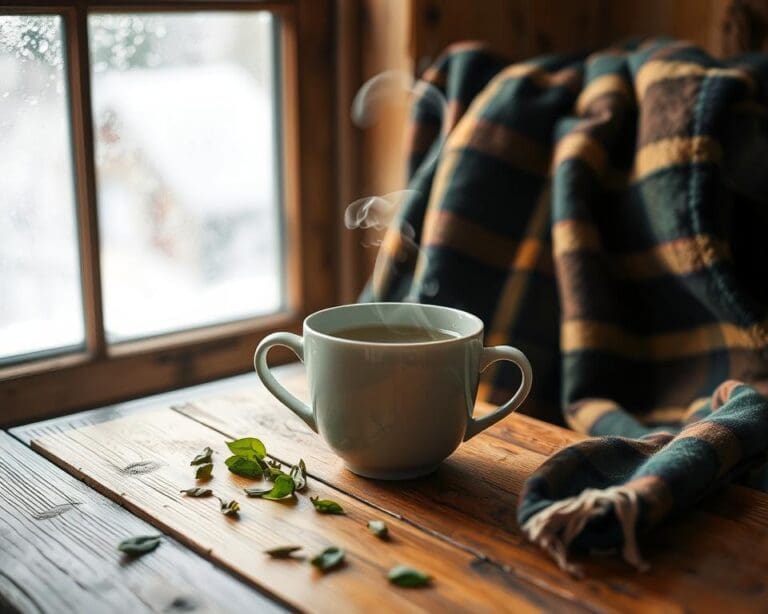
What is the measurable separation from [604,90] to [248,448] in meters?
0.73

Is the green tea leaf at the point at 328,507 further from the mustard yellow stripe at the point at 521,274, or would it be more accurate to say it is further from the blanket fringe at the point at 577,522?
the mustard yellow stripe at the point at 521,274

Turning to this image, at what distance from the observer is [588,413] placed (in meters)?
1.17

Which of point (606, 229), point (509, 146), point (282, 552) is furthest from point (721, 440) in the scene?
point (509, 146)

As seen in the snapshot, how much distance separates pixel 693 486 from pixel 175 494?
415 mm

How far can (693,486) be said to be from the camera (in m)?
0.77

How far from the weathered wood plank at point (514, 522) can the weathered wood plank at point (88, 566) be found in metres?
0.16

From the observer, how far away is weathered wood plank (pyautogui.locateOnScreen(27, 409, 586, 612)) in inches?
26.0

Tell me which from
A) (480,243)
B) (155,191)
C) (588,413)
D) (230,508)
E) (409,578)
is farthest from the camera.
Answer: (155,191)

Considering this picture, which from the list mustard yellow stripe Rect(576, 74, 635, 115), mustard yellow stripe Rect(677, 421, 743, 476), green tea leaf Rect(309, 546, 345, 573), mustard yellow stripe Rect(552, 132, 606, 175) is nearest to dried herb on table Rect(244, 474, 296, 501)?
green tea leaf Rect(309, 546, 345, 573)

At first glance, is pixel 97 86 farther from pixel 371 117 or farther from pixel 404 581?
pixel 404 581

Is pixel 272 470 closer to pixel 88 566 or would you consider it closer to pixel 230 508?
pixel 230 508

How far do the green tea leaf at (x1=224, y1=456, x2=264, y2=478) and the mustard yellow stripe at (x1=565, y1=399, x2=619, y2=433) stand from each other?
1.53ft

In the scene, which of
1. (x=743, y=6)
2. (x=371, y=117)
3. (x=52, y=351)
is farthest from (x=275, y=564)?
(x=743, y=6)

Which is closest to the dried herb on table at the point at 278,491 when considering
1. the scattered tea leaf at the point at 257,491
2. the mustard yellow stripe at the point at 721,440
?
the scattered tea leaf at the point at 257,491
